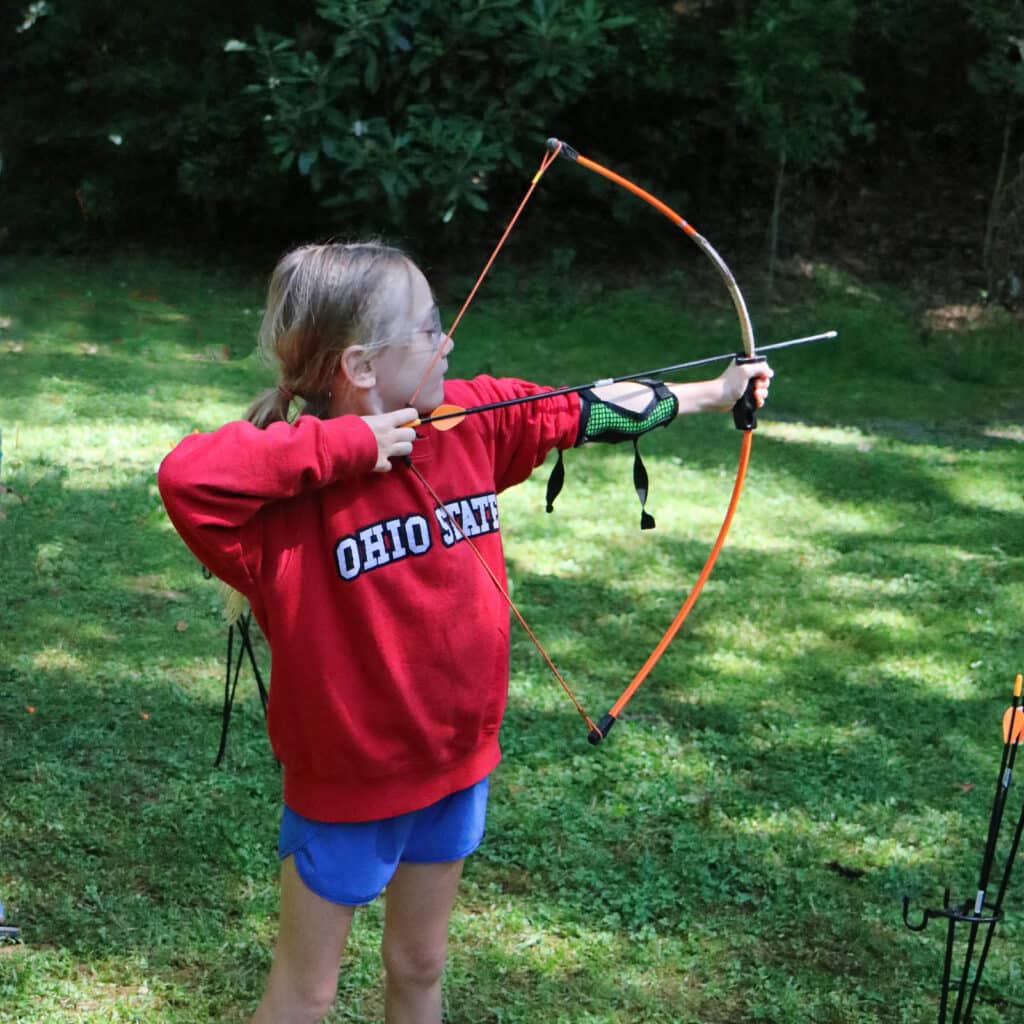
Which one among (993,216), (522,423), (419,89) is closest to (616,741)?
(522,423)

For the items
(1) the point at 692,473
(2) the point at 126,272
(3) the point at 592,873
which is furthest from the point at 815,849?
(2) the point at 126,272

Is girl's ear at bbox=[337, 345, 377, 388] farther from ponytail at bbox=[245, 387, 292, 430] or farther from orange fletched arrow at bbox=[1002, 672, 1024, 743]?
orange fletched arrow at bbox=[1002, 672, 1024, 743]

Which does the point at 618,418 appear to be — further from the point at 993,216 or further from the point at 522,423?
the point at 993,216

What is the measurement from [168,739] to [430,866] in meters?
1.60

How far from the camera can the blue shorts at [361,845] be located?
1795mm

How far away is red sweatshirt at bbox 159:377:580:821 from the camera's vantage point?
1681 millimetres

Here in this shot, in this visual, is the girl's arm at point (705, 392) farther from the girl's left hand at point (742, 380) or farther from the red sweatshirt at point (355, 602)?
the red sweatshirt at point (355, 602)

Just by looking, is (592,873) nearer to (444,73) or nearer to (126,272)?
(444,73)

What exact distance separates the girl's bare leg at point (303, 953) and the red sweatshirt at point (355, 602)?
13cm

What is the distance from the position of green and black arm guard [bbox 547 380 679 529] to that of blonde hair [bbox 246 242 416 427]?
0.39m

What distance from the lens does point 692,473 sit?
5820 mm

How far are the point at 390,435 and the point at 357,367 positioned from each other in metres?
0.13

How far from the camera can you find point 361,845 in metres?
1.80

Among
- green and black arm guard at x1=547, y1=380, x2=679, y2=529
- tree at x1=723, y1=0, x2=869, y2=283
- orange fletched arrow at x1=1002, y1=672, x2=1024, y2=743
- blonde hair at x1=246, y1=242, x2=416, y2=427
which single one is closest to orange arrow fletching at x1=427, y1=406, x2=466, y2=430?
blonde hair at x1=246, y1=242, x2=416, y2=427
